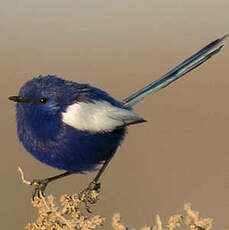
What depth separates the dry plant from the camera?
3.61 m

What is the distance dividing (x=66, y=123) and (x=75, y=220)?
1257mm

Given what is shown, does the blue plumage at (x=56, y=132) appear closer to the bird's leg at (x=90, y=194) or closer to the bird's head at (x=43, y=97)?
the bird's head at (x=43, y=97)

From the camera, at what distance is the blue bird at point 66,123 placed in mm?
5121

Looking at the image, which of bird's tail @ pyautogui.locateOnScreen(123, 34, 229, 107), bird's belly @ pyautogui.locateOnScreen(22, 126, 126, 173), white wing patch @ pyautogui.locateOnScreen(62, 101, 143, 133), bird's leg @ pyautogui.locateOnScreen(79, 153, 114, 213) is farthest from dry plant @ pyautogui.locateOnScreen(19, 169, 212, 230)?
bird's tail @ pyautogui.locateOnScreen(123, 34, 229, 107)

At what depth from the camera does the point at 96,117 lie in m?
5.18

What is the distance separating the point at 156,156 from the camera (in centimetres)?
930

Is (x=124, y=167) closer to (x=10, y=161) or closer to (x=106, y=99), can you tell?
(x=10, y=161)

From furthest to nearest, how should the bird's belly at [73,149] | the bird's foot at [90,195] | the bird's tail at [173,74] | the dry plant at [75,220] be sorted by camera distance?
the bird's tail at [173,74]
the bird's belly at [73,149]
the bird's foot at [90,195]
the dry plant at [75,220]

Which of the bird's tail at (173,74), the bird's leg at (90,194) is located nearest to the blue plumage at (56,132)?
the bird's leg at (90,194)

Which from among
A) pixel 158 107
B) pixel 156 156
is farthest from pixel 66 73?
pixel 156 156

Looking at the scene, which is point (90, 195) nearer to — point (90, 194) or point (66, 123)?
point (90, 194)

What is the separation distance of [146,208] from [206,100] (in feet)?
11.1

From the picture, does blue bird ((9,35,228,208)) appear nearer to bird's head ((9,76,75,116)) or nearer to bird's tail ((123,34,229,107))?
bird's head ((9,76,75,116))

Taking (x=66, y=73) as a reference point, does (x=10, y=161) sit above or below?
below
